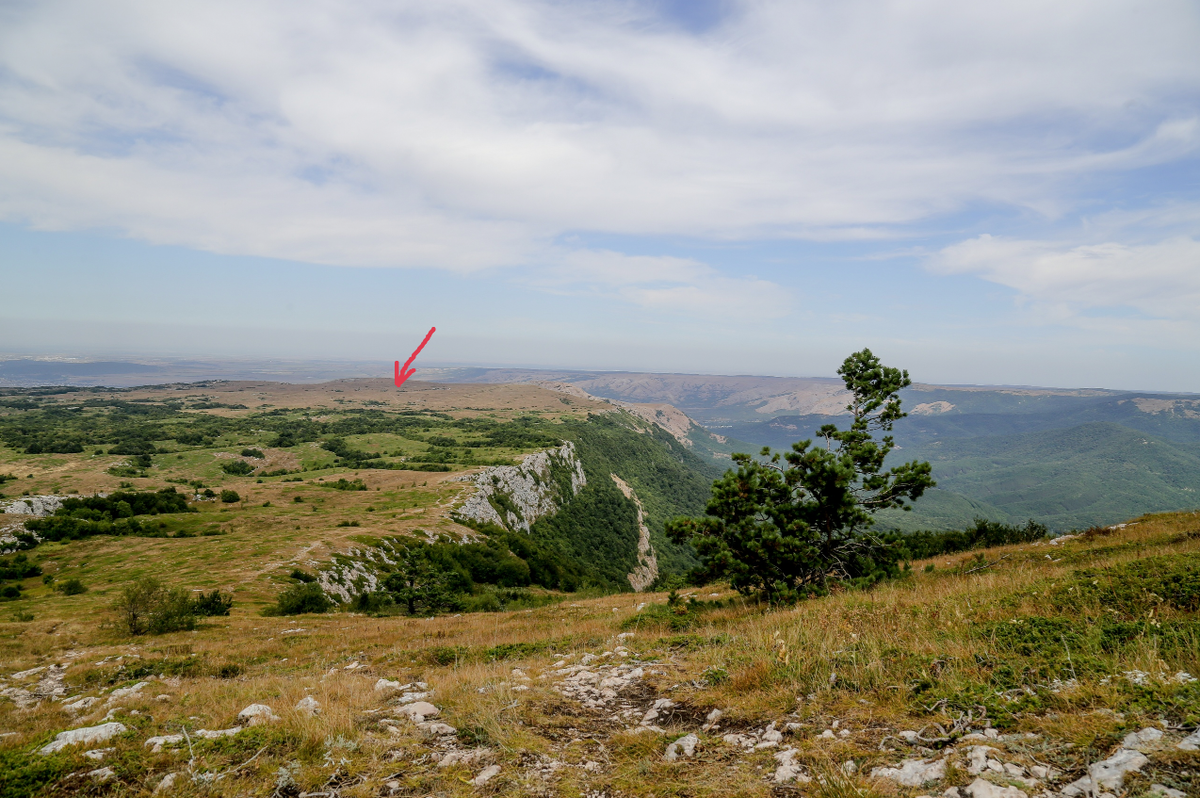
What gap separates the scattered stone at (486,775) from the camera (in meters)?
5.49

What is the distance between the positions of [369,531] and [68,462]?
226 feet

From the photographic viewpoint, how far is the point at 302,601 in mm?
27172

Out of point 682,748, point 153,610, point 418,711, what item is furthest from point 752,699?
point 153,610

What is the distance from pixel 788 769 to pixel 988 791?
1.80 m

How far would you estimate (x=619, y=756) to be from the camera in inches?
237

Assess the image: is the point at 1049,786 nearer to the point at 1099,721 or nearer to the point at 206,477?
the point at 1099,721

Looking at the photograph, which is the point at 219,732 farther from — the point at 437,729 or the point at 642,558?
the point at 642,558

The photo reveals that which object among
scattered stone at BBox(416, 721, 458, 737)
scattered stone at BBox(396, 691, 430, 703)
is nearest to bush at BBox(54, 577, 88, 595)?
scattered stone at BBox(396, 691, 430, 703)

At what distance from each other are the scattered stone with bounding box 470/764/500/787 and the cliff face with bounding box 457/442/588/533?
51.5 m

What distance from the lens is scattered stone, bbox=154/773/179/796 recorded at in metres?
5.30

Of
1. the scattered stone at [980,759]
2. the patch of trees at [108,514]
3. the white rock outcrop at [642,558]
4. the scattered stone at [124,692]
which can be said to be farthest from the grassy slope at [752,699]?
the white rock outcrop at [642,558]

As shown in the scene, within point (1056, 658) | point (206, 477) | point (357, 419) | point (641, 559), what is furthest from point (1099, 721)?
point (357, 419)

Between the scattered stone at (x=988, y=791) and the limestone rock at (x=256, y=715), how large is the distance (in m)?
8.98

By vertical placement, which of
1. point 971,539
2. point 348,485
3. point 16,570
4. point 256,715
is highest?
point 256,715
